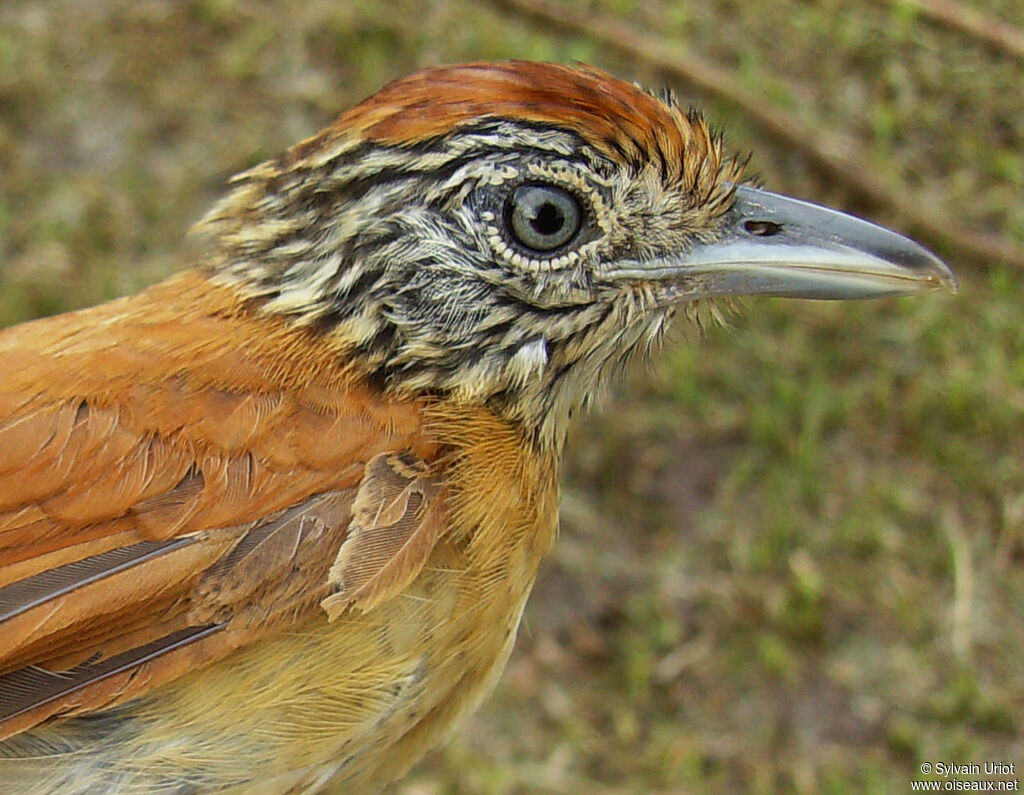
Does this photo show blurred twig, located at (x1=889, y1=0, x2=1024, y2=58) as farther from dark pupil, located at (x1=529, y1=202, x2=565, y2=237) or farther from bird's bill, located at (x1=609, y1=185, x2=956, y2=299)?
dark pupil, located at (x1=529, y1=202, x2=565, y2=237)

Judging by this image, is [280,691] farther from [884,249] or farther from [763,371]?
[763,371]

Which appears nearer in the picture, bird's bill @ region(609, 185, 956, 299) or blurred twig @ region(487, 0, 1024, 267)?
bird's bill @ region(609, 185, 956, 299)

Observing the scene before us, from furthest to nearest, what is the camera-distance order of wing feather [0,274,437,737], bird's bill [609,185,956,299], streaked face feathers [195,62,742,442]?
bird's bill [609,185,956,299] → streaked face feathers [195,62,742,442] → wing feather [0,274,437,737]

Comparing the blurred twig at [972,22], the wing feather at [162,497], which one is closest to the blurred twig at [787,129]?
the blurred twig at [972,22]

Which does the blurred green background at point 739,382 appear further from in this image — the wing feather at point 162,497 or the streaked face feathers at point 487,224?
the wing feather at point 162,497

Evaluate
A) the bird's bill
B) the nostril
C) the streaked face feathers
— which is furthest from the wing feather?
the nostril

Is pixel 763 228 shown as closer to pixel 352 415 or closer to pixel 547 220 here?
pixel 547 220
